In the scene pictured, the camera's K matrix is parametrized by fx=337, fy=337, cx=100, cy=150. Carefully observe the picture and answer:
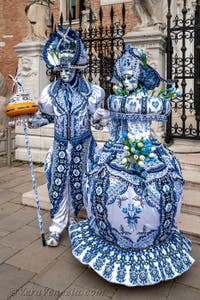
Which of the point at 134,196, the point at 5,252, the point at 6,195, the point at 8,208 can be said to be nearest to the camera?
the point at 134,196

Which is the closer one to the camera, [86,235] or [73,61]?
[86,235]

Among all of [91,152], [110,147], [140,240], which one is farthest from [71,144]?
[140,240]

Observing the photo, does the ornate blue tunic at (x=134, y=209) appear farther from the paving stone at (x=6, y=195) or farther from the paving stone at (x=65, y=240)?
the paving stone at (x=6, y=195)

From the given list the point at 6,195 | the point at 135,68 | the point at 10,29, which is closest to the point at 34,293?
the point at 135,68

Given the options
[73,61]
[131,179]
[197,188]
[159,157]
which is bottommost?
[197,188]

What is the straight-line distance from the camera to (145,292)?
9.41 feet

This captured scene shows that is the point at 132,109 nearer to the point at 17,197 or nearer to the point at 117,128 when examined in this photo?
the point at 117,128

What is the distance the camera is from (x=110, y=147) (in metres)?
3.09

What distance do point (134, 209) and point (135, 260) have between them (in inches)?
17.8

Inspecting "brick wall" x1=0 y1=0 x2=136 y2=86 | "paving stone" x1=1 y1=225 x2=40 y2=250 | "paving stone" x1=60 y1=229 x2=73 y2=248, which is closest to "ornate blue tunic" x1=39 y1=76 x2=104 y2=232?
"paving stone" x1=60 y1=229 x2=73 y2=248

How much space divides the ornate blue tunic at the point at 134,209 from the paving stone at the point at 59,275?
0.73 ft

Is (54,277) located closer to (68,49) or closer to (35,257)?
(35,257)

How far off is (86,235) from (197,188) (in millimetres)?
2002

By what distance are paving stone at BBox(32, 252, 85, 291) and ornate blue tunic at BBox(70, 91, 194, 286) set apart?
221 mm
